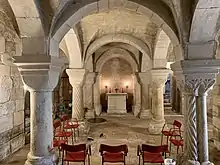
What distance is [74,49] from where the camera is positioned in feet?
19.1

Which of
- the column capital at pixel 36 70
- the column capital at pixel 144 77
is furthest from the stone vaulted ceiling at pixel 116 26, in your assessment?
the column capital at pixel 144 77

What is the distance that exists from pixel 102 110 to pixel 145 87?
2.82 meters

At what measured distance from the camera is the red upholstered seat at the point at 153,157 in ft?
9.82

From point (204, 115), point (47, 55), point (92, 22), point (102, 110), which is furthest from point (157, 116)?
point (102, 110)

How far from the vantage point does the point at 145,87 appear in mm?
9406

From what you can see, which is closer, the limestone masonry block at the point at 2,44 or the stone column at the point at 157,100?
the limestone masonry block at the point at 2,44

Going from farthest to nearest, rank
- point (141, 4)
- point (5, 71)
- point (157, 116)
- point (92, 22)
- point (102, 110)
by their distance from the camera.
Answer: point (102, 110), point (157, 116), point (92, 22), point (5, 71), point (141, 4)

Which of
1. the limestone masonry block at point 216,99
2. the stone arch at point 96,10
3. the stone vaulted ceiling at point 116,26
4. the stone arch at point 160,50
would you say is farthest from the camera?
the stone arch at point 160,50

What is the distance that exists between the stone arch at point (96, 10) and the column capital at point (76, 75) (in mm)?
2685

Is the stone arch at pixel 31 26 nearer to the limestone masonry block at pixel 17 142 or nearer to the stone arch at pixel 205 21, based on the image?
the stone arch at pixel 205 21

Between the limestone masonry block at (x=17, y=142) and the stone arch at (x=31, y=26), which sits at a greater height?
the stone arch at (x=31, y=26)

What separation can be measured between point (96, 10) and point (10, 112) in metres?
2.54

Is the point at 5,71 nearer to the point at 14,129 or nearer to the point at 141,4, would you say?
the point at 14,129

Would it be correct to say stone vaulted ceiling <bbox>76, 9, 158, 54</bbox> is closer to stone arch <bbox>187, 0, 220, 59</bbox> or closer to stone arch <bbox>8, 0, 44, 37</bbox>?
stone arch <bbox>187, 0, 220, 59</bbox>
